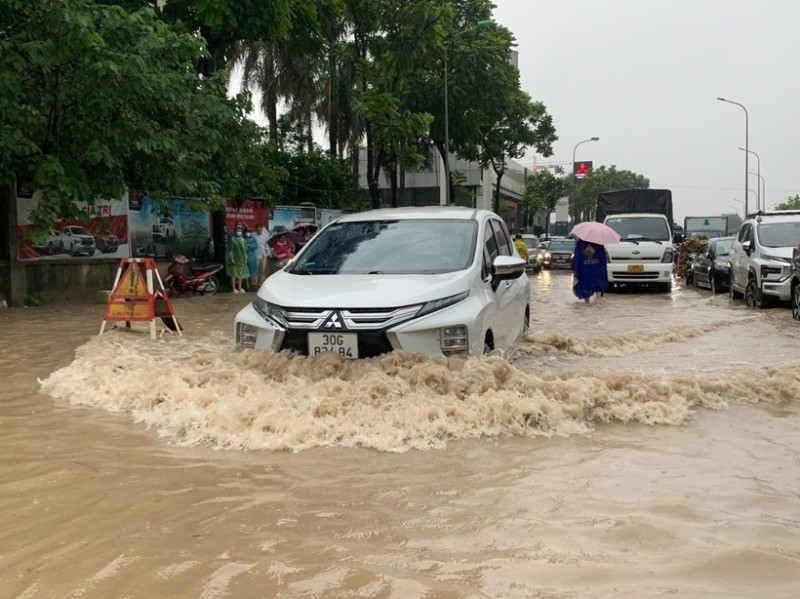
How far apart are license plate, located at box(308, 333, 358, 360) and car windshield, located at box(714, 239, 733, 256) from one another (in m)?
16.8

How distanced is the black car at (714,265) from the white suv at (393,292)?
13.3 m

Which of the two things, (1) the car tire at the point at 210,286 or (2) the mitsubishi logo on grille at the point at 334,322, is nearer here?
(2) the mitsubishi logo on grille at the point at 334,322

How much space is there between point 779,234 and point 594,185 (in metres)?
83.9

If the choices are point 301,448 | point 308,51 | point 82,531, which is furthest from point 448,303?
point 308,51

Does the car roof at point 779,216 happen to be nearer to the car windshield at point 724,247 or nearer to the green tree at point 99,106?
the car windshield at point 724,247

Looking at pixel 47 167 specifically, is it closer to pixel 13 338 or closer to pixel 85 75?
pixel 85 75

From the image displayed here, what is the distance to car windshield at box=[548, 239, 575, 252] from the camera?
3378cm

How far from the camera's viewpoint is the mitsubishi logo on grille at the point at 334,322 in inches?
229

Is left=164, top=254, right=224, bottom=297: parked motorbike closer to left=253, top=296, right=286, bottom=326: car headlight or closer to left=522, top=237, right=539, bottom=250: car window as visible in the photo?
left=253, top=296, right=286, bottom=326: car headlight

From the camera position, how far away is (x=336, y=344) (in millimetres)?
5832

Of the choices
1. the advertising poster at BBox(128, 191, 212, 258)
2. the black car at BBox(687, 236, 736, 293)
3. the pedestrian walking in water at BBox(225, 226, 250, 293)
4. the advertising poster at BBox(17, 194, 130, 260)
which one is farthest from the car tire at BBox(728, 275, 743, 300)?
the advertising poster at BBox(17, 194, 130, 260)

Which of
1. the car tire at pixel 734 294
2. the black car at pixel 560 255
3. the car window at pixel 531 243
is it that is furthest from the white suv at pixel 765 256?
the car window at pixel 531 243

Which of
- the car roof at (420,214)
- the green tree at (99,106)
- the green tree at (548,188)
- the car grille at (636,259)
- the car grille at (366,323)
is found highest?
the green tree at (548,188)

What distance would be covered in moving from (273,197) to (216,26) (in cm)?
677
